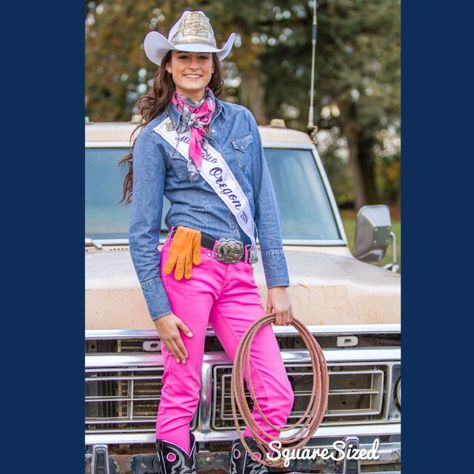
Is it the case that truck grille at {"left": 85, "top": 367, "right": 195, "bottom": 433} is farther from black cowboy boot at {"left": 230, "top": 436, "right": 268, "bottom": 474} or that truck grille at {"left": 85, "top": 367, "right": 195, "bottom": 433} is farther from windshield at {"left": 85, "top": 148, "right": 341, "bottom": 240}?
windshield at {"left": 85, "top": 148, "right": 341, "bottom": 240}

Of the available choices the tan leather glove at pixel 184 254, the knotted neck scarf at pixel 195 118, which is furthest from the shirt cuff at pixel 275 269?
the knotted neck scarf at pixel 195 118

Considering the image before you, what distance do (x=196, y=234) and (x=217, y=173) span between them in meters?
0.26

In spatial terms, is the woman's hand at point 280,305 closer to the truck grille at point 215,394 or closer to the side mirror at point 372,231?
the truck grille at point 215,394

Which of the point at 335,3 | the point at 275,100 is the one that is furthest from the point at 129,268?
the point at 275,100

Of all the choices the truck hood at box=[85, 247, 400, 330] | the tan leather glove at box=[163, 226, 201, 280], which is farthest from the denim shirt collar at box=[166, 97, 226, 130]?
the truck hood at box=[85, 247, 400, 330]

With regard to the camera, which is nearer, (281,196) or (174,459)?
(174,459)

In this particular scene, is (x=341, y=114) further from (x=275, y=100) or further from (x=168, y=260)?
(x=168, y=260)

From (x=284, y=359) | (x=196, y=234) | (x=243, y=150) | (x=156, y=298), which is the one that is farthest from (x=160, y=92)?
(x=284, y=359)

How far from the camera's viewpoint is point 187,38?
3.56 meters

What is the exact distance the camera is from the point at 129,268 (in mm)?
4121

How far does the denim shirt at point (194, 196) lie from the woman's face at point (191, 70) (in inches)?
5.1

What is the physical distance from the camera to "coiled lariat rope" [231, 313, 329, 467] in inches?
140

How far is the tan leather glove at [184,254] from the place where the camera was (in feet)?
11.6

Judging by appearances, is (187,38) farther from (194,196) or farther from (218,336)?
(218,336)
